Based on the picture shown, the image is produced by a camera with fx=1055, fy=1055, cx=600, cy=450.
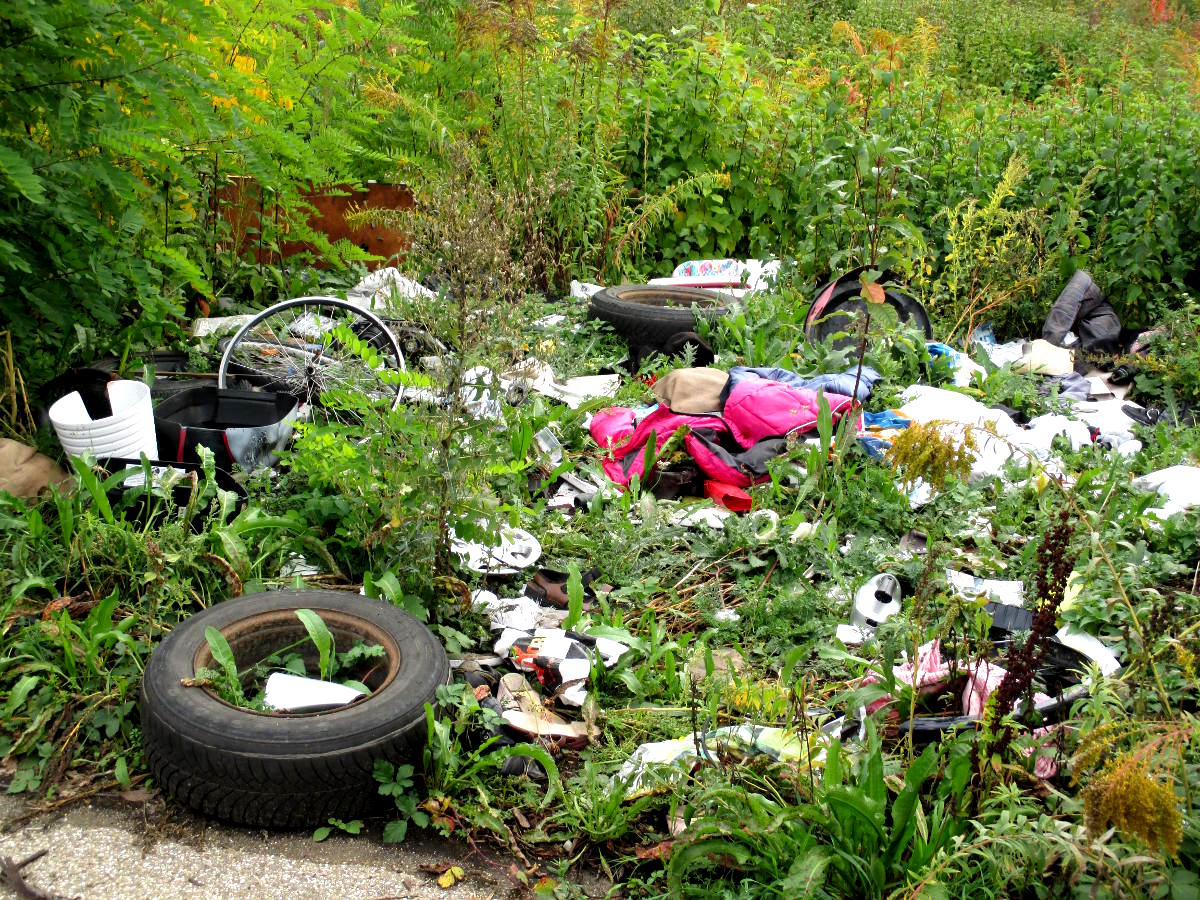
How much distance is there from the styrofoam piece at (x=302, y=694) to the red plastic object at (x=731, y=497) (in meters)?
2.00

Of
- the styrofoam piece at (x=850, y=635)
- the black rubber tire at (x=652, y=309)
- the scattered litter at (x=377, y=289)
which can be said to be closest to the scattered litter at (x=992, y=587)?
the styrofoam piece at (x=850, y=635)

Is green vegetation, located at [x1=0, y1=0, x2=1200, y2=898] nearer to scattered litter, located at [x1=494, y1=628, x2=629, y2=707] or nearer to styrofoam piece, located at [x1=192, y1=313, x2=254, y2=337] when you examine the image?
scattered litter, located at [x1=494, y1=628, x2=629, y2=707]

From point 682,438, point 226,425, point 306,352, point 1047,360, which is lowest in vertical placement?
point 1047,360

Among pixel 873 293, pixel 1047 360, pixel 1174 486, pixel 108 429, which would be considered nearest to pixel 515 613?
pixel 108 429

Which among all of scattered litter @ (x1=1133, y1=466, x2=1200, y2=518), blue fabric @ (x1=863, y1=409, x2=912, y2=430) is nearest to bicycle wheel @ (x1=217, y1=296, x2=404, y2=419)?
blue fabric @ (x1=863, y1=409, x2=912, y2=430)

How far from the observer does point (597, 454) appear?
5.13 m

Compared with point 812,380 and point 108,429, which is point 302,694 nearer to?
point 108,429

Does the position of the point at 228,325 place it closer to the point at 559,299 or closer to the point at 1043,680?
the point at 559,299

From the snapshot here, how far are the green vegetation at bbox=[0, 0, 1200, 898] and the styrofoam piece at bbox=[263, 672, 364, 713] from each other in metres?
0.10

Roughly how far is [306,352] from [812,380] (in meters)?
2.50

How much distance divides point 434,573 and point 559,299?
12.5 ft

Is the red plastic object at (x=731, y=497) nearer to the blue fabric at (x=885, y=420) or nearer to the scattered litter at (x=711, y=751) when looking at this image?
the blue fabric at (x=885, y=420)

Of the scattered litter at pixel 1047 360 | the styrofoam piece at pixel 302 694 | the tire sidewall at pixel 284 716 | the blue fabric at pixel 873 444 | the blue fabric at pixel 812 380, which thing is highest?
the tire sidewall at pixel 284 716

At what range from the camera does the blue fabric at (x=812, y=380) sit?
5.26 meters
